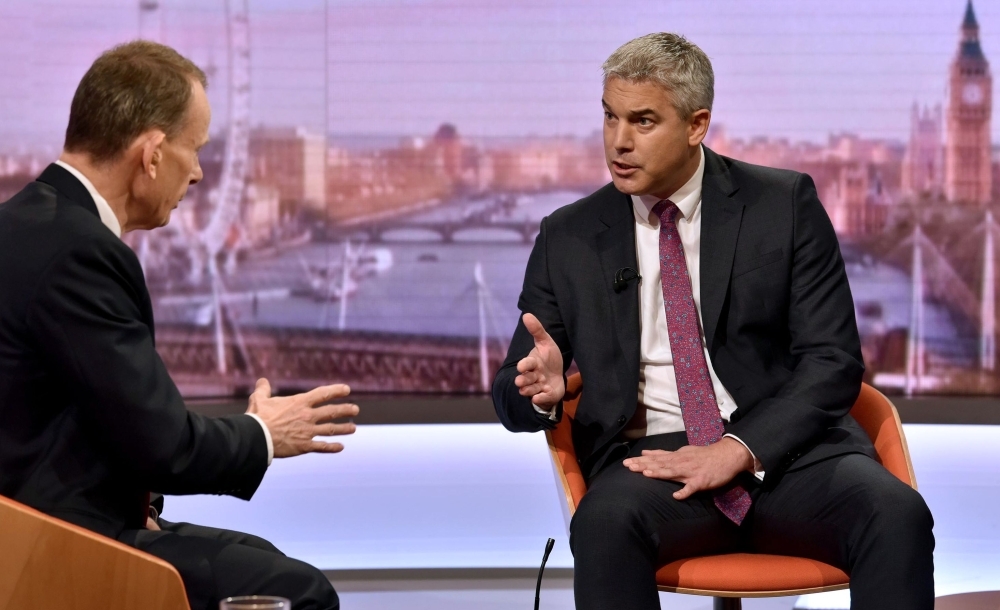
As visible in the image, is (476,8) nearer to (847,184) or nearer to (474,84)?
(474,84)

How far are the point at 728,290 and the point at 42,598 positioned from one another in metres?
1.62

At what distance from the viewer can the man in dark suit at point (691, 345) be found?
235 centimetres

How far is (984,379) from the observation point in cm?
513

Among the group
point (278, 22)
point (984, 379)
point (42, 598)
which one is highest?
point (278, 22)

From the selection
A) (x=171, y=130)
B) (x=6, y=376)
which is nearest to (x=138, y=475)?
(x=6, y=376)

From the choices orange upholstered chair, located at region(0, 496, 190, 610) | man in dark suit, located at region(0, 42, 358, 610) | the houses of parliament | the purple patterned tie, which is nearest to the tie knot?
the purple patterned tie

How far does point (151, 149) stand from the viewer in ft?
6.25

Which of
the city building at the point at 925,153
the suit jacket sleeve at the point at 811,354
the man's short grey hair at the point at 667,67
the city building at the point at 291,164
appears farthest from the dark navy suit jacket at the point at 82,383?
the city building at the point at 925,153

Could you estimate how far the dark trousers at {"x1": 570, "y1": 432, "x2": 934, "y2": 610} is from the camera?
2.16m

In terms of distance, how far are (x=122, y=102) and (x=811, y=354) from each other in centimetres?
157

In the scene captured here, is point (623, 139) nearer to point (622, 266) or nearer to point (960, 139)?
point (622, 266)

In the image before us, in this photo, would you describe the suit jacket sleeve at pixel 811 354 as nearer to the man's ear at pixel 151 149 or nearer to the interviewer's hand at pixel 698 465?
the interviewer's hand at pixel 698 465

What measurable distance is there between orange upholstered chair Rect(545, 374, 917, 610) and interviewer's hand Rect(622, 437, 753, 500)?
15cm

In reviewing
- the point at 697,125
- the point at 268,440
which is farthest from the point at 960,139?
the point at 268,440
